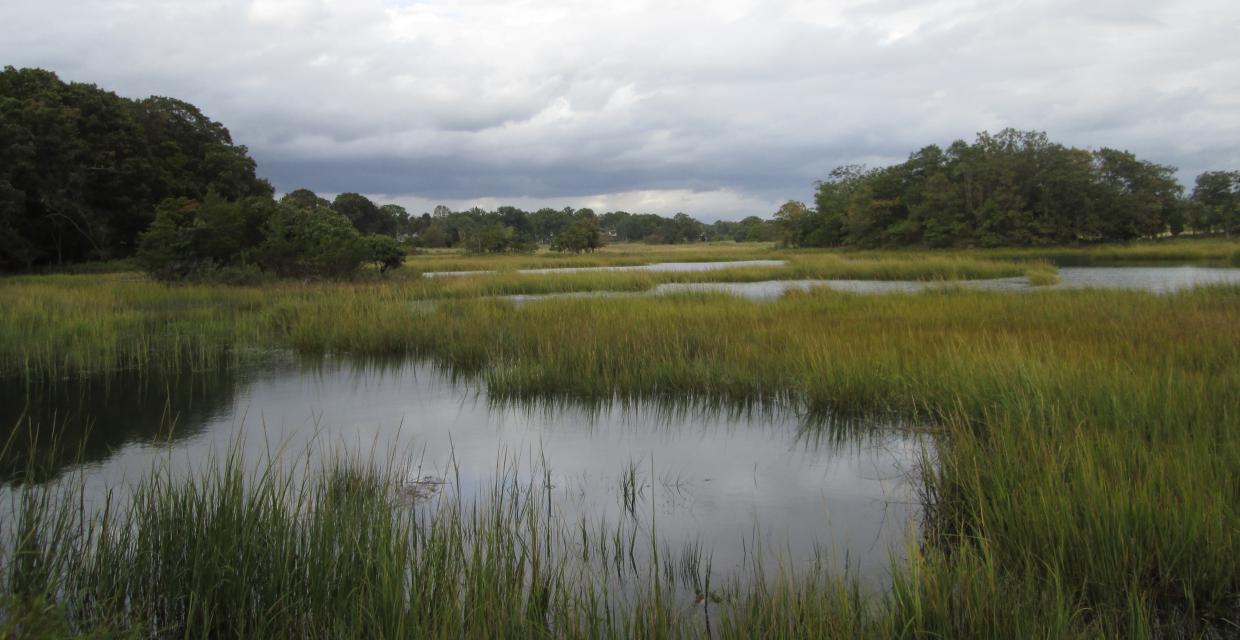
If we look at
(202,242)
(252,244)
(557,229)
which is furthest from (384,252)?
(557,229)

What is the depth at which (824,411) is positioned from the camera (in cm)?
763

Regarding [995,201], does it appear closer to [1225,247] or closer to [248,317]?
[1225,247]

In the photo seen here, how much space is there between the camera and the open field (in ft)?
10.2

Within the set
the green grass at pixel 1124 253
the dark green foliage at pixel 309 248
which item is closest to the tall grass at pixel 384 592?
the dark green foliage at pixel 309 248

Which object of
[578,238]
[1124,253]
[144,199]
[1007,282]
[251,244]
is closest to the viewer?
[1007,282]

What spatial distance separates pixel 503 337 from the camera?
38.3 ft

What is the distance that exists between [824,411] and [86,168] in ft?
103

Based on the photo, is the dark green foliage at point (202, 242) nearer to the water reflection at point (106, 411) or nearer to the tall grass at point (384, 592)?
the water reflection at point (106, 411)

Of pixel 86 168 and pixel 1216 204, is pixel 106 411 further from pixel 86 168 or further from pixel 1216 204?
pixel 1216 204

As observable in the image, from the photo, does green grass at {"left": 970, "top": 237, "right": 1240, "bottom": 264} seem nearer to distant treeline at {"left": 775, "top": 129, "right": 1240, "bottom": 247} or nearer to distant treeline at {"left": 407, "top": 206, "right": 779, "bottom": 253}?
distant treeline at {"left": 775, "top": 129, "right": 1240, "bottom": 247}

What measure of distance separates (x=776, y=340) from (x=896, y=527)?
18.1ft

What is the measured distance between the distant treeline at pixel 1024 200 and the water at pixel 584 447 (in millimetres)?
47641

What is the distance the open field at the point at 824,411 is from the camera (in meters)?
3.12

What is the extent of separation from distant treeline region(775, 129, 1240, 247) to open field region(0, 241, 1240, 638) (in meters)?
38.7
